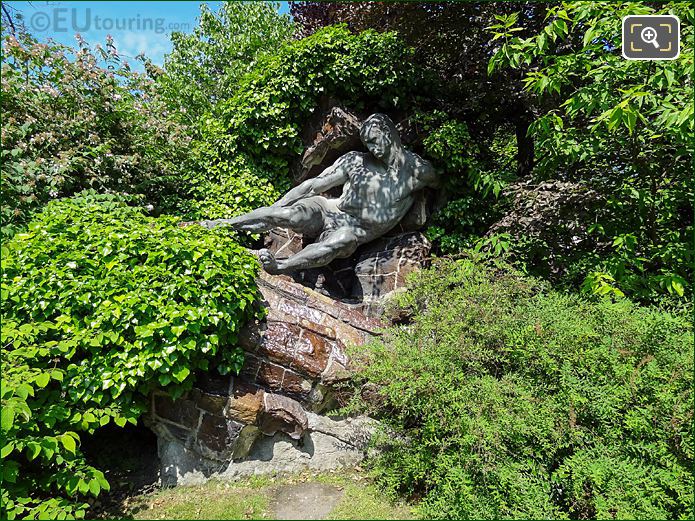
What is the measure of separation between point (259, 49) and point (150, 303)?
8811mm

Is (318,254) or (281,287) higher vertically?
(318,254)

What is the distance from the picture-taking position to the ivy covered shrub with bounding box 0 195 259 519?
2721 millimetres

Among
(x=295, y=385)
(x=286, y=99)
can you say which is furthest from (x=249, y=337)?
(x=286, y=99)

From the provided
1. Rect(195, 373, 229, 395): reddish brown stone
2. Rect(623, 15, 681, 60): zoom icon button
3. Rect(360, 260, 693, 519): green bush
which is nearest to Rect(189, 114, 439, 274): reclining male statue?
Rect(195, 373, 229, 395): reddish brown stone

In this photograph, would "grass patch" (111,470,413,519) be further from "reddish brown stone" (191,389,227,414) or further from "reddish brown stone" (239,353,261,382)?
"reddish brown stone" (239,353,261,382)

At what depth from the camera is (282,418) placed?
138 inches

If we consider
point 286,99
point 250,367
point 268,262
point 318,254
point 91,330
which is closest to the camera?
point 91,330

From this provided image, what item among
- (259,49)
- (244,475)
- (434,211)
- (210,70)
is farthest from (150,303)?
(210,70)

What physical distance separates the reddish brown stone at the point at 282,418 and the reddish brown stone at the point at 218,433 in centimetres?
23

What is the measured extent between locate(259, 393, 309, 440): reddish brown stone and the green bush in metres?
0.66

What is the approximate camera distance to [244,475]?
11.4ft

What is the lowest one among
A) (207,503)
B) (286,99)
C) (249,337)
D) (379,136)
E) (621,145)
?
(207,503)

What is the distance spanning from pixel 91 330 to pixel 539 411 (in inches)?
116

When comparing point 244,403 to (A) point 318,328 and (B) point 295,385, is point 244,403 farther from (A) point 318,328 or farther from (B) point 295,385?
(A) point 318,328
